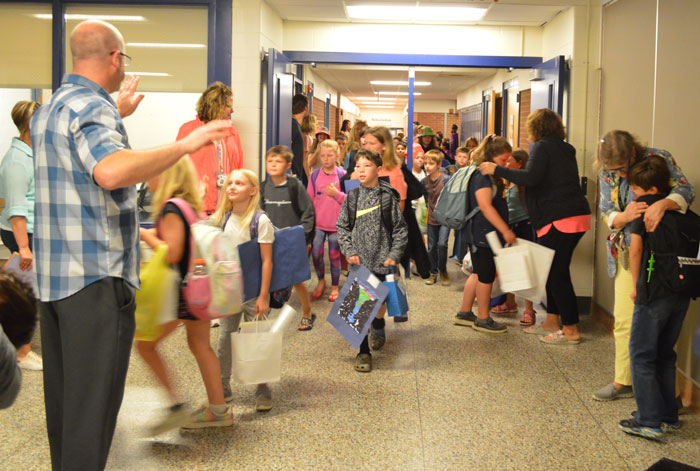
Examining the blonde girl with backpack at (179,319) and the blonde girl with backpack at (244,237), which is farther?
the blonde girl with backpack at (244,237)

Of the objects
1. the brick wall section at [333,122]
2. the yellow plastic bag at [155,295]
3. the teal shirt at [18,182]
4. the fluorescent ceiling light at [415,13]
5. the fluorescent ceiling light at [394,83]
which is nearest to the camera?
the yellow plastic bag at [155,295]

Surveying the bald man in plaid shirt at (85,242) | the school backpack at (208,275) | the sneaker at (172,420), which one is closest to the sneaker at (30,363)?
the sneaker at (172,420)

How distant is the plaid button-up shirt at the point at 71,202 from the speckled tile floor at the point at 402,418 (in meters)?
1.36

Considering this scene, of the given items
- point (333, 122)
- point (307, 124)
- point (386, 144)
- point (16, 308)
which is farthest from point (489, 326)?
point (333, 122)

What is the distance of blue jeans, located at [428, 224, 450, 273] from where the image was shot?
7.68 meters

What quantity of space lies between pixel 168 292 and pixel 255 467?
0.98 metres

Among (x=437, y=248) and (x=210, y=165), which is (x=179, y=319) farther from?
(x=437, y=248)

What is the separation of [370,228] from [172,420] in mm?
1918

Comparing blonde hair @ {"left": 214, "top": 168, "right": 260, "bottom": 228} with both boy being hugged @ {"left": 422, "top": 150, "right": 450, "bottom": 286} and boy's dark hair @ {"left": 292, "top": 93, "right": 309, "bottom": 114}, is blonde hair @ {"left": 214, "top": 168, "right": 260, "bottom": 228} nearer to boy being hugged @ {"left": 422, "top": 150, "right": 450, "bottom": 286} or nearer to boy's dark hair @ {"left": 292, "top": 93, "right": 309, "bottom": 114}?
boy being hugged @ {"left": 422, "top": 150, "right": 450, "bottom": 286}

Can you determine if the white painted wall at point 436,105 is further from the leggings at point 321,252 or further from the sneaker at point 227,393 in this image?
Result: the sneaker at point 227,393

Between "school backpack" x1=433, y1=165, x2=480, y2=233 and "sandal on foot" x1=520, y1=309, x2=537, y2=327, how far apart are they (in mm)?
1010

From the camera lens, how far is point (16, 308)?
5.20ft

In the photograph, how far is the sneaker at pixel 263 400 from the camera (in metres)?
3.85

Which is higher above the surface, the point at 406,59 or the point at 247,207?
the point at 406,59
